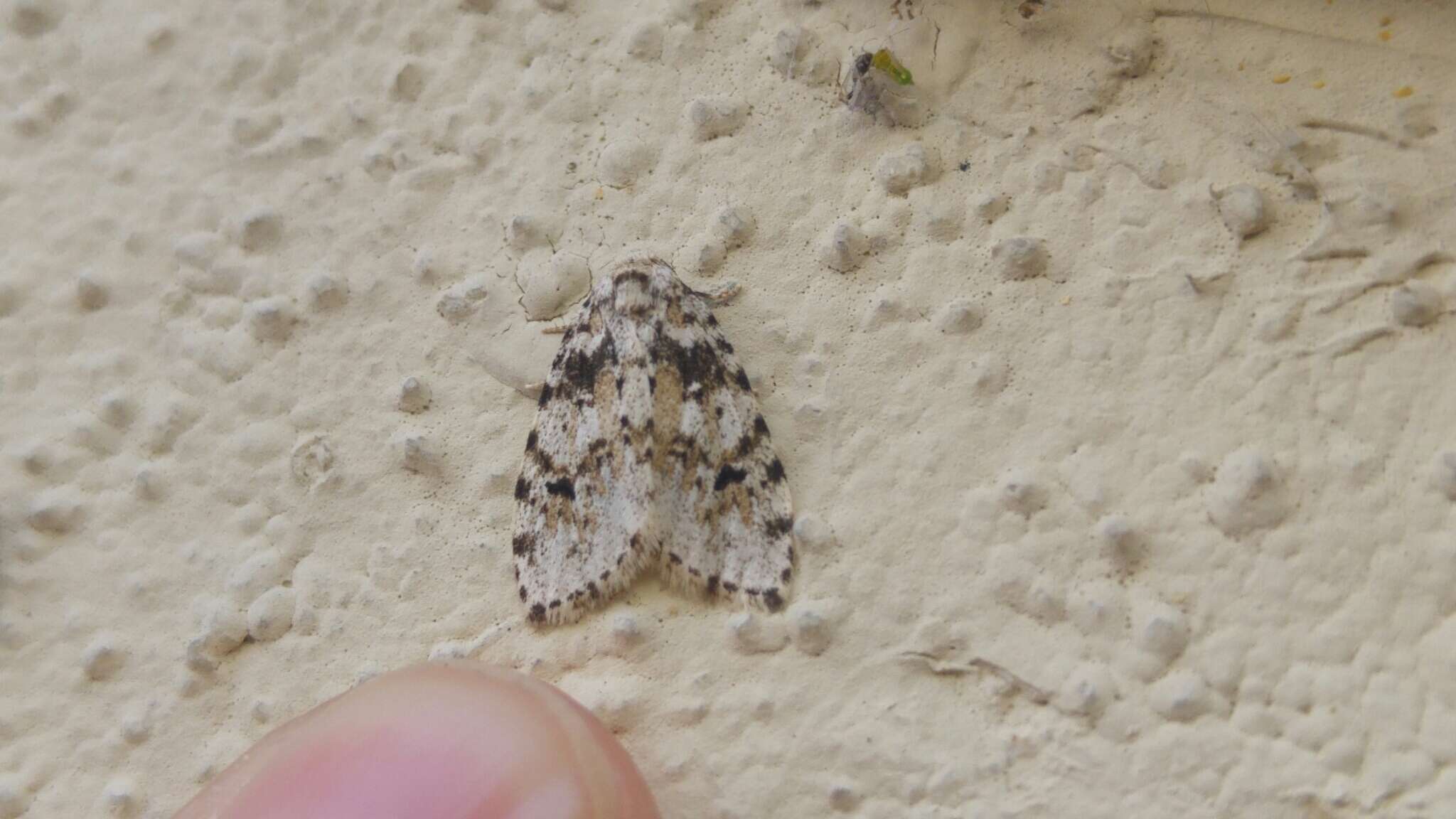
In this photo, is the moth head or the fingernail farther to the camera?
the moth head

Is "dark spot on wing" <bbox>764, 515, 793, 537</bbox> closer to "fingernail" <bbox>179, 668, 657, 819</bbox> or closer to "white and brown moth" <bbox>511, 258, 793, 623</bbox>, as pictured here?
"white and brown moth" <bbox>511, 258, 793, 623</bbox>

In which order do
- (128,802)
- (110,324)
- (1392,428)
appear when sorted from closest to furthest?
1. (1392,428)
2. (128,802)
3. (110,324)

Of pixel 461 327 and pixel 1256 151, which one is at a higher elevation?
pixel 1256 151

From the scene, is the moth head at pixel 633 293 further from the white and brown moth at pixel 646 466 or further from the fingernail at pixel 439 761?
the fingernail at pixel 439 761

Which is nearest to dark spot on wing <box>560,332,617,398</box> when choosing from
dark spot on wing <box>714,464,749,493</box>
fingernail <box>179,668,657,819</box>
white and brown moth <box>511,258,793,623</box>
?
white and brown moth <box>511,258,793,623</box>

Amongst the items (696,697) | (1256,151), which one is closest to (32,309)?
(696,697)

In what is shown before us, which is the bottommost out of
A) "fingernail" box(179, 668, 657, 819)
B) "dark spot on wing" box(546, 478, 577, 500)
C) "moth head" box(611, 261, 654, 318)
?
"fingernail" box(179, 668, 657, 819)

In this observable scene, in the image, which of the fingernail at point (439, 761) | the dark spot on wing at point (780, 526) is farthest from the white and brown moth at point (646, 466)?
the fingernail at point (439, 761)

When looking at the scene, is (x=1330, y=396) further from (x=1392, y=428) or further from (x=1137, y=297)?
(x=1137, y=297)
